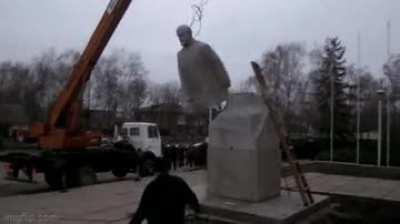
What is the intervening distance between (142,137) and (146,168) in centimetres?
174

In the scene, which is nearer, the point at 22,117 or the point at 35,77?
the point at 22,117

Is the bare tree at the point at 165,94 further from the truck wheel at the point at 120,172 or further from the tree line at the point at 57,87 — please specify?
the truck wheel at the point at 120,172

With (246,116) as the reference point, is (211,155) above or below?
below

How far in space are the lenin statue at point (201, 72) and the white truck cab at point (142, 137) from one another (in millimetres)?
11795

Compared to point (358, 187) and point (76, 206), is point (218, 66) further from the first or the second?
point (358, 187)

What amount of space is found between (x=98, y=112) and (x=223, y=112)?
4774cm

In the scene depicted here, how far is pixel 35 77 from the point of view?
58.1 m

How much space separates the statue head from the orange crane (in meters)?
7.55

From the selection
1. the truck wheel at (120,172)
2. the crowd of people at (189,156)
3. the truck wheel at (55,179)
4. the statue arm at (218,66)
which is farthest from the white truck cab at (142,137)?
Result: the statue arm at (218,66)

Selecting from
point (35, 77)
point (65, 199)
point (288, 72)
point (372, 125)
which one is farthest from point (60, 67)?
point (65, 199)

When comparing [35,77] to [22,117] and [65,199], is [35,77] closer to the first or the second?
[22,117]

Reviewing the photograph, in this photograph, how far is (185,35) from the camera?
26.3 ft

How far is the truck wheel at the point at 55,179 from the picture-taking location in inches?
570

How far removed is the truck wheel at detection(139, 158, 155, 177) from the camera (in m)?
18.3
